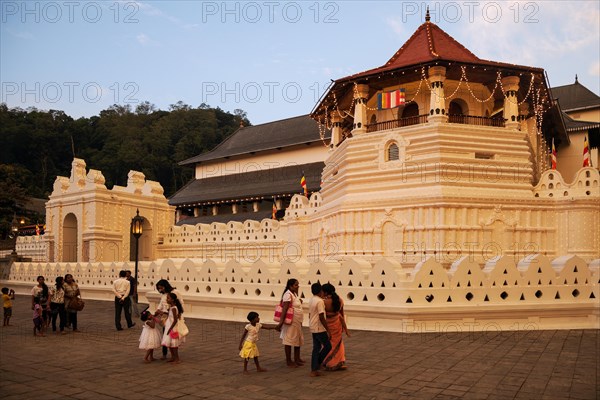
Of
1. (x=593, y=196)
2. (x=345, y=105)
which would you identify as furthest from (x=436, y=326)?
(x=345, y=105)

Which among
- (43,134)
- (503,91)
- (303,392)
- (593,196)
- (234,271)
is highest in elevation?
(43,134)

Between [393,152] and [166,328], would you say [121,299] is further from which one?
[393,152]

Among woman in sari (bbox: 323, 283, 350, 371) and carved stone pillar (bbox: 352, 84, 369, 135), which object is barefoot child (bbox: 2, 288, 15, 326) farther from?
carved stone pillar (bbox: 352, 84, 369, 135)

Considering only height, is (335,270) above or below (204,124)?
below

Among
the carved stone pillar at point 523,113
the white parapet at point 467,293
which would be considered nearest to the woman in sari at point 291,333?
the white parapet at point 467,293

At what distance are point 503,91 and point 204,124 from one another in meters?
55.7

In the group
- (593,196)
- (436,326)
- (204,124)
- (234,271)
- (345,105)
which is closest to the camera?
(436,326)

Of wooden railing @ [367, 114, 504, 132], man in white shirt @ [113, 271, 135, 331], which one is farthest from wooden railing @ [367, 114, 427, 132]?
man in white shirt @ [113, 271, 135, 331]

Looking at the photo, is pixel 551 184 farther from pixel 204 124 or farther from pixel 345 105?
pixel 204 124

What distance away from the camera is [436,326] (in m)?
11.0

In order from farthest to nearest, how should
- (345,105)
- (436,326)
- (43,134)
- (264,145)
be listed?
(43,134), (264,145), (345,105), (436,326)

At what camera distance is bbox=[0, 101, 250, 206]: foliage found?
66.2m

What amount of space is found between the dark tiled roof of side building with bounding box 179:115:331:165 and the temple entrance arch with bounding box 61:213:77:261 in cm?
1924

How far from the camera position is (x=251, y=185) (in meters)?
43.3
